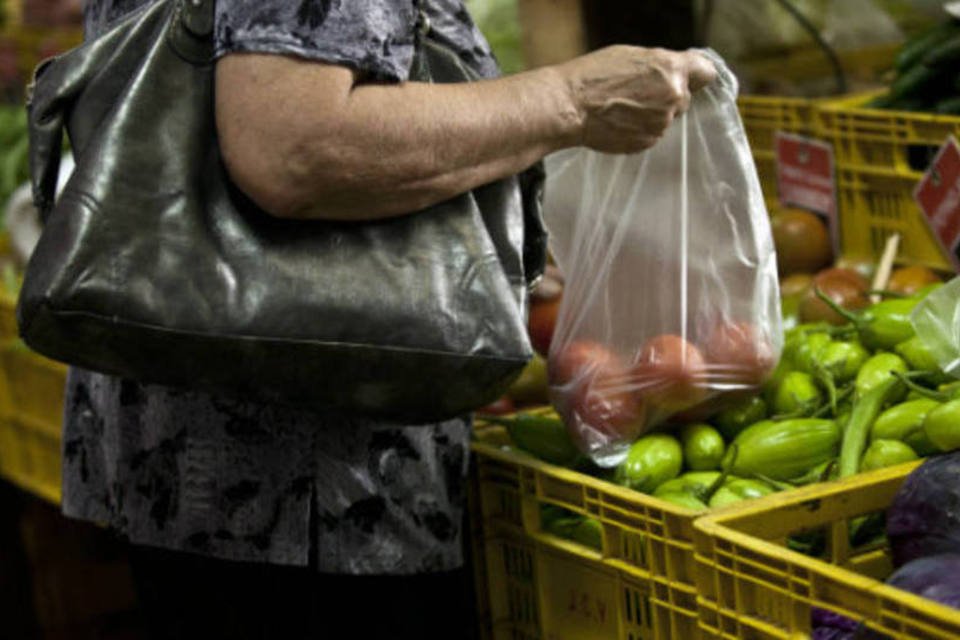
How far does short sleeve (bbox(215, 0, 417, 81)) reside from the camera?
5.45 feet

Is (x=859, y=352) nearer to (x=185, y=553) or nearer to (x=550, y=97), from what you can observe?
(x=550, y=97)

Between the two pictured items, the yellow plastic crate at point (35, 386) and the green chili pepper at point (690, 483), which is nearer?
the green chili pepper at point (690, 483)

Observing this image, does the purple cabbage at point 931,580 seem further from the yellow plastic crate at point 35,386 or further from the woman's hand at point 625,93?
the yellow plastic crate at point 35,386

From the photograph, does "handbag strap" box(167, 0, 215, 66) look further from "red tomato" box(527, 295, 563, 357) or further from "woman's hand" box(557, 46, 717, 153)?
"red tomato" box(527, 295, 563, 357)

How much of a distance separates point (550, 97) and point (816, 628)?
0.64 meters

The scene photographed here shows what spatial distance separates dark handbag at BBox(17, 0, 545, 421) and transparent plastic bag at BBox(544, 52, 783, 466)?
371 mm

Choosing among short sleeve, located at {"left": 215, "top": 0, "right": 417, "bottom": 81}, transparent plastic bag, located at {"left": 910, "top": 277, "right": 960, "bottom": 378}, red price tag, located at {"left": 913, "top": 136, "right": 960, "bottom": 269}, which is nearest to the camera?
short sleeve, located at {"left": 215, "top": 0, "right": 417, "bottom": 81}

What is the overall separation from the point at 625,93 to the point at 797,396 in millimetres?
556

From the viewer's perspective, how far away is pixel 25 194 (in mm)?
4164

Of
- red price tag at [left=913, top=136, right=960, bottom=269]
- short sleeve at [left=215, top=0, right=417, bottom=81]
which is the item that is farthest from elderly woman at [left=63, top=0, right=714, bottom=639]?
red price tag at [left=913, top=136, right=960, bottom=269]

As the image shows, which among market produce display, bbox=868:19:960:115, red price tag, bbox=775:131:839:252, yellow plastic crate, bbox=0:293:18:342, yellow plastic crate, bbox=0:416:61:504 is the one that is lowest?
yellow plastic crate, bbox=0:416:61:504

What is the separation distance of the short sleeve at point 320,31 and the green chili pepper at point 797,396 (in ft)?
2.59

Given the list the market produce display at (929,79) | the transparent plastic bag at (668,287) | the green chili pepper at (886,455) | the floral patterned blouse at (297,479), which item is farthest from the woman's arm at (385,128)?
the market produce display at (929,79)

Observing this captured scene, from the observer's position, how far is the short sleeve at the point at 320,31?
166 centimetres
